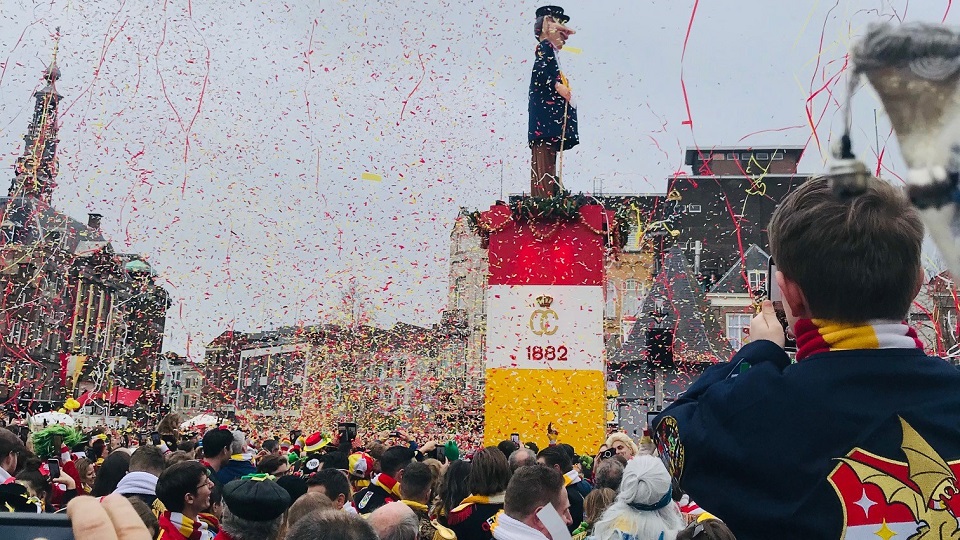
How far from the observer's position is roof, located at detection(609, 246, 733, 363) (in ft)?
109

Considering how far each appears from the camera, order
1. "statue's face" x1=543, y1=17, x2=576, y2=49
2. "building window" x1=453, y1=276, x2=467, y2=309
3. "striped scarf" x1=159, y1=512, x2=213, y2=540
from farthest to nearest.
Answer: "building window" x1=453, y1=276, x2=467, y2=309 < "statue's face" x1=543, y1=17, x2=576, y2=49 < "striped scarf" x1=159, y1=512, x2=213, y2=540

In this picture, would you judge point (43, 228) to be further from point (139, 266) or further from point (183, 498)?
point (183, 498)

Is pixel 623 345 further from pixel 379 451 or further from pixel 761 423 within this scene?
pixel 761 423

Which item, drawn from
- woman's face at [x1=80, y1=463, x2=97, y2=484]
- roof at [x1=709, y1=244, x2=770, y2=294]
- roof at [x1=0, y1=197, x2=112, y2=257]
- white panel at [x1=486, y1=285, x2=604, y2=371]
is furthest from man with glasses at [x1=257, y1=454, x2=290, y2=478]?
roof at [x1=0, y1=197, x2=112, y2=257]

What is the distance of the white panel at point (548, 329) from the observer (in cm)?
1502

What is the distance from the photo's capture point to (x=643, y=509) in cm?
386

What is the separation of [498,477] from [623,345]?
101 ft

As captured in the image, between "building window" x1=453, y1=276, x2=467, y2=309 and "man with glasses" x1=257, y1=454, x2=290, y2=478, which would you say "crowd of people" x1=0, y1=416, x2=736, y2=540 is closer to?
"man with glasses" x1=257, y1=454, x2=290, y2=478

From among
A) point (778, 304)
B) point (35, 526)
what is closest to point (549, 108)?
point (778, 304)

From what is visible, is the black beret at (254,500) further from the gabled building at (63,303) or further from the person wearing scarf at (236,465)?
the gabled building at (63,303)

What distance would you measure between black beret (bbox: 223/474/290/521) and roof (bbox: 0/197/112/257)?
131 feet

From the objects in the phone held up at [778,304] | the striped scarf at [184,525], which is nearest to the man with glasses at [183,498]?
the striped scarf at [184,525]

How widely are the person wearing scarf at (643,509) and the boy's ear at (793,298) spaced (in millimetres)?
1860

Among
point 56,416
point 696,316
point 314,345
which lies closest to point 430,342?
point 314,345
